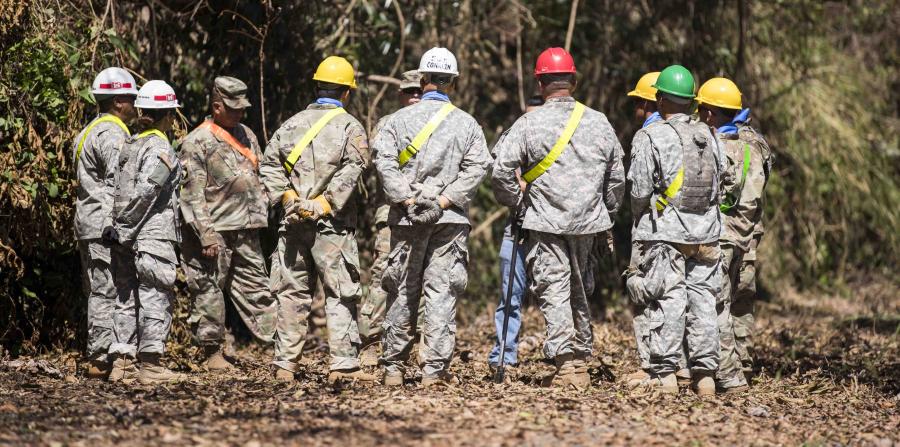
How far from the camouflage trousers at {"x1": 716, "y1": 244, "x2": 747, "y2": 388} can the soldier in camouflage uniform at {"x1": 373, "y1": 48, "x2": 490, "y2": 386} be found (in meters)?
1.83

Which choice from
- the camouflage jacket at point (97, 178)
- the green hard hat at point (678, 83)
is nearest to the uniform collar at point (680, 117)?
the green hard hat at point (678, 83)

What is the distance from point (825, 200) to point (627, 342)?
502 centimetres

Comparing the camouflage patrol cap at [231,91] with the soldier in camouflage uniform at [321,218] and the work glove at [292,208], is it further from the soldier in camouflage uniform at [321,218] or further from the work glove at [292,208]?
the work glove at [292,208]

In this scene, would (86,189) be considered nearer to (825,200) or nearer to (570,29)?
(570,29)

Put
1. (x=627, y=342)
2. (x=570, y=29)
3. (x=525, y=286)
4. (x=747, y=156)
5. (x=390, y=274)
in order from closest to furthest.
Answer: (x=390, y=274) → (x=747, y=156) → (x=525, y=286) → (x=627, y=342) → (x=570, y=29)

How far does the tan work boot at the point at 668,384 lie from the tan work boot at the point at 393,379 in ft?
5.35

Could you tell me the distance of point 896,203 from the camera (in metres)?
14.2

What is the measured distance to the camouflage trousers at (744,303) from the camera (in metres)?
8.16

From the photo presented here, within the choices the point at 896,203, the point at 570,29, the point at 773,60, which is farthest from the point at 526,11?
the point at 896,203

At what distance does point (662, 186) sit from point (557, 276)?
0.88 meters

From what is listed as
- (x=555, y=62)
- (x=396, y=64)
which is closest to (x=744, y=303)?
(x=555, y=62)

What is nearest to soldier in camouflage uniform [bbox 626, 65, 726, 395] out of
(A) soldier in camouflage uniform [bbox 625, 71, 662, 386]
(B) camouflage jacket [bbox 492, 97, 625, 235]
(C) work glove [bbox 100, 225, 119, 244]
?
(A) soldier in camouflage uniform [bbox 625, 71, 662, 386]

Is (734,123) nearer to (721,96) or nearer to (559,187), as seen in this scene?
(721,96)

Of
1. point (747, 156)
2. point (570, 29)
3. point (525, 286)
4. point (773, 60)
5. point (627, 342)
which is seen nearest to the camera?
point (747, 156)
